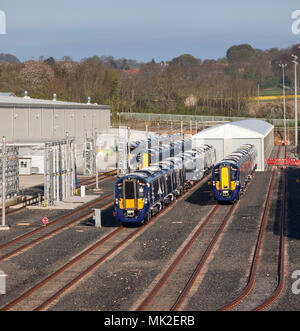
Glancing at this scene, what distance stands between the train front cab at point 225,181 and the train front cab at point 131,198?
26.9 ft

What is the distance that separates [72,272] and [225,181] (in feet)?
57.1

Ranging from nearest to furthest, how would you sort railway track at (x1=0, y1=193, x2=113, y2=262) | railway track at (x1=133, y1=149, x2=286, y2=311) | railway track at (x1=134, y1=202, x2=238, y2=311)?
railway track at (x1=133, y1=149, x2=286, y2=311), railway track at (x1=134, y1=202, x2=238, y2=311), railway track at (x1=0, y1=193, x2=113, y2=262)

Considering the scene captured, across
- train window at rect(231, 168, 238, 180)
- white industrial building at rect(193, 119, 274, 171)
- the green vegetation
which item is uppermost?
the green vegetation

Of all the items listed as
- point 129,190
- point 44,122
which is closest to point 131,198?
point 129,190

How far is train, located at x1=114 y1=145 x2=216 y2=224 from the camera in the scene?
3064 cm

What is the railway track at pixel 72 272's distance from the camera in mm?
18750

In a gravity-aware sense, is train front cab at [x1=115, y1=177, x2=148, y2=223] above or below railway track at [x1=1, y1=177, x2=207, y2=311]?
above

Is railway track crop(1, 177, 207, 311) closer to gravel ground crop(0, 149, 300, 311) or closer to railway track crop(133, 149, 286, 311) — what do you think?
gravel ground crop(0, 149, 300, 311)

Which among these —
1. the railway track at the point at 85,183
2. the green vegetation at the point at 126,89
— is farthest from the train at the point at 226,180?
the green vegetation at the point at 126,89

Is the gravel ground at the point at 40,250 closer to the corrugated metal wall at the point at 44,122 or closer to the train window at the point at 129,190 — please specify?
the train window at the point at 129,190

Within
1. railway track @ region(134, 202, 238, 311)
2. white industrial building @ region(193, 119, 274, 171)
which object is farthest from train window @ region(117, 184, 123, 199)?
white industrial building @ region(193, 119, 274, 171)

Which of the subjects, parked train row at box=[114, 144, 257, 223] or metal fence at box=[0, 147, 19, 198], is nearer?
parked train row at box=[114, 144, 257, 223]
